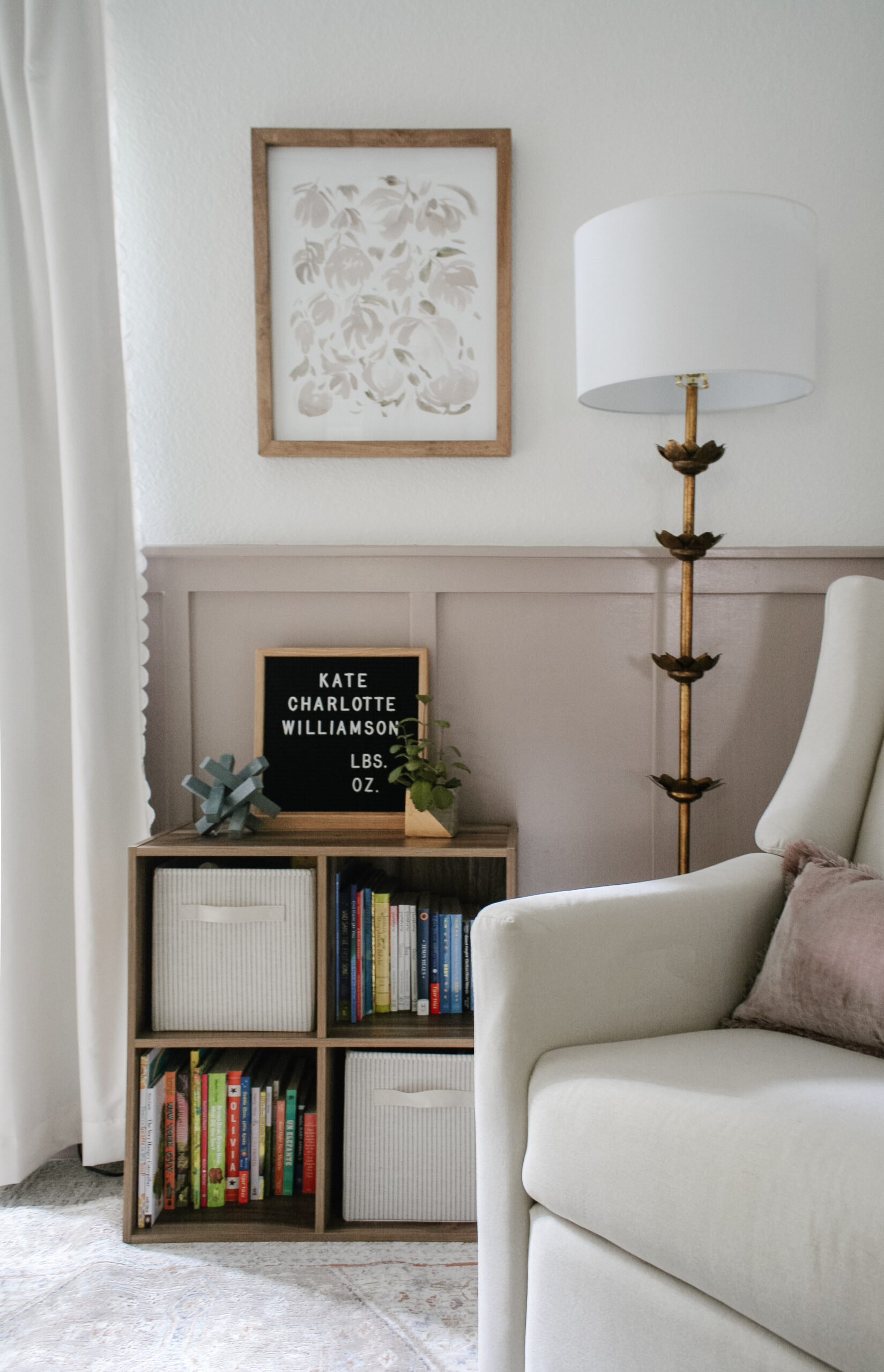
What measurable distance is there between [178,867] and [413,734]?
0.50m

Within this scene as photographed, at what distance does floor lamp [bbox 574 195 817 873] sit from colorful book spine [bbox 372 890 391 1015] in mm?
940

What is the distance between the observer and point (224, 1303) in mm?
1313

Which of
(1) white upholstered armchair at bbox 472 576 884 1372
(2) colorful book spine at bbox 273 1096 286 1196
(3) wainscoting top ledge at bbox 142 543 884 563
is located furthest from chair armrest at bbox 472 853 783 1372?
(3) wainscoting top ledge at bbox 142 543 884 563

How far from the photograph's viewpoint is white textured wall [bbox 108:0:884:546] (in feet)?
5.66

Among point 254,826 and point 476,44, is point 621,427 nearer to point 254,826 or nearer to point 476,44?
point 476,44

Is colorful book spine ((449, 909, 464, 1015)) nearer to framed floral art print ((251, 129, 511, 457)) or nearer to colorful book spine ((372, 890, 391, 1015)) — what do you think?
colorful book spine ((372, 890, 391, 1015))

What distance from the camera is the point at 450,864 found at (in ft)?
5.82

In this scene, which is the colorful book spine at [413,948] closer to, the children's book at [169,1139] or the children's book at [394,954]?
the children's book at [394,954]

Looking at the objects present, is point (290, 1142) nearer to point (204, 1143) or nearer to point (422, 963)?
point (204, 1143)

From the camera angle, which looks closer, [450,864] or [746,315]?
[746,315]

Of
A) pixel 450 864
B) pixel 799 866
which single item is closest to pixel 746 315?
pixel 799 866

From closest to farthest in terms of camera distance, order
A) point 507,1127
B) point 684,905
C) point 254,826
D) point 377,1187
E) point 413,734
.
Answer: point 507,1127, point 684,905, point 377,1187, point 254,826, point 413,734

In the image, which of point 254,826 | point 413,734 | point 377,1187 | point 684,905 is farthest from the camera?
point 413,734

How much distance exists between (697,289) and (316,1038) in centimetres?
132
